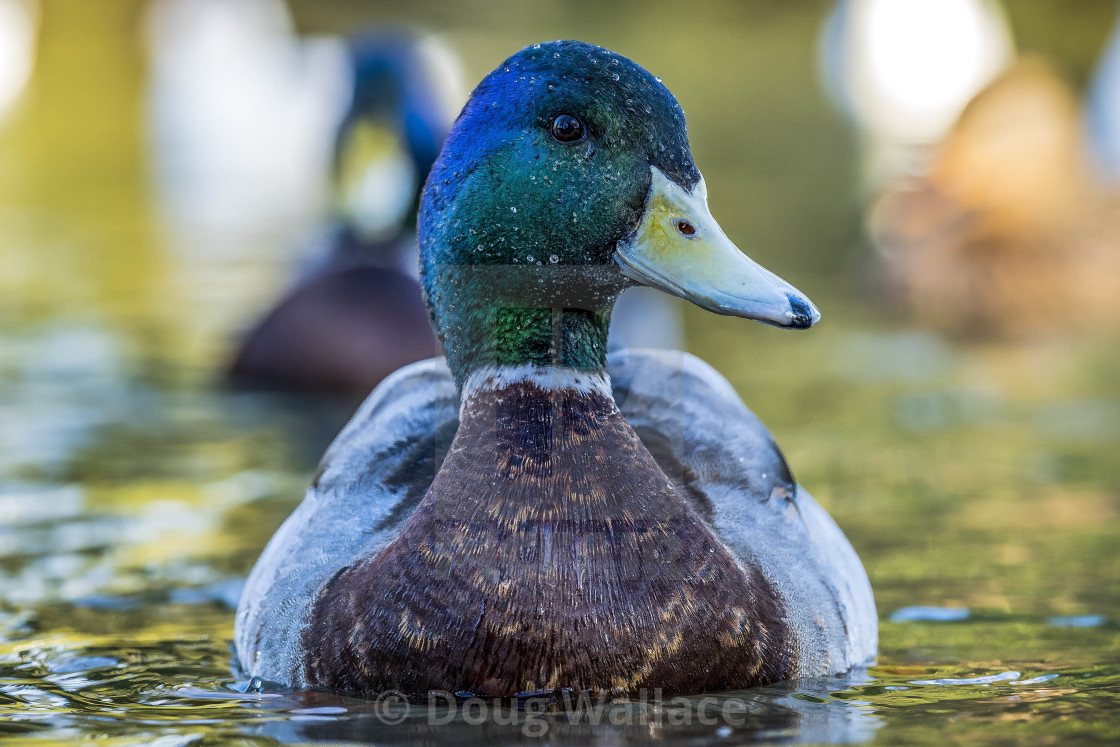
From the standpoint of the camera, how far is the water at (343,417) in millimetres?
3715

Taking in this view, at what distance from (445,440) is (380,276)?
4.41 metres

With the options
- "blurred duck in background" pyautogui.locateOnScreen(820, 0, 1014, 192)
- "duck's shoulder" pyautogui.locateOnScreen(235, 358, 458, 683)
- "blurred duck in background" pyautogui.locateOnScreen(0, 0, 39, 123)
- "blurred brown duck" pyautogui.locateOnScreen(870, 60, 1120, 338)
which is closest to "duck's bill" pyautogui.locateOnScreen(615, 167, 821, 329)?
"duck's shoulder" pyautogui.locateOnScreen(235, 358, 458, 683)

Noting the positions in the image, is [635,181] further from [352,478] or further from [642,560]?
[352,478]

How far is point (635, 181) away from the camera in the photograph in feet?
12.3

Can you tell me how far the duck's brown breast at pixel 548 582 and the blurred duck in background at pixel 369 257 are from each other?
434 centimetres

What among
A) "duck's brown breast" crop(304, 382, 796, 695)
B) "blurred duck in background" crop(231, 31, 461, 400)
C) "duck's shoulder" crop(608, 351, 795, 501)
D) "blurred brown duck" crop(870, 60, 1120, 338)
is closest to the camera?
"duck's brown breast" crop(304, 382, 796, 695)

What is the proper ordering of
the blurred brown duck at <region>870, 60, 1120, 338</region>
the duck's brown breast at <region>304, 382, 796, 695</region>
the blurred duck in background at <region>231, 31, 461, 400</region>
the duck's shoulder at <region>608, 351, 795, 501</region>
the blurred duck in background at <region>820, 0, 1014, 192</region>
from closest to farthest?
the duck's brown breast at <region>304, 382, 796, 695</region>, the duck's shoulder at <region>608, 351, 795, 501</region>, the blurred duck in background at <region>231, 31, 461, 400</region>, the blurred brown duck at <region>870, 60, 1120, 338</region>, the blurred duck in background at <region>820, 0, 1014, 192</region>

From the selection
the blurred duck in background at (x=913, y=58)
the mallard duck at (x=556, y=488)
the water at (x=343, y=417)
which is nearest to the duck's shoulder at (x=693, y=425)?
the mallard duck at (x=556, y=488)

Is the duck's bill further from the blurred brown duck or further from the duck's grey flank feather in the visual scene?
the blurred brown duck

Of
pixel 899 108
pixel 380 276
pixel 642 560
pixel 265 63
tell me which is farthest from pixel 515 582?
pixel 899 108

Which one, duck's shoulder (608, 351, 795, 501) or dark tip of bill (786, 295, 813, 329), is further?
duck's shoulder (608, 351, 795, 501)

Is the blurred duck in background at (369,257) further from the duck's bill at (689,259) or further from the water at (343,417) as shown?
the duck's bill at (689,259)

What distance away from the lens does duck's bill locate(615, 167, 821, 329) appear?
12.1 feet

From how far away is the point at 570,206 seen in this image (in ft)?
12.3
